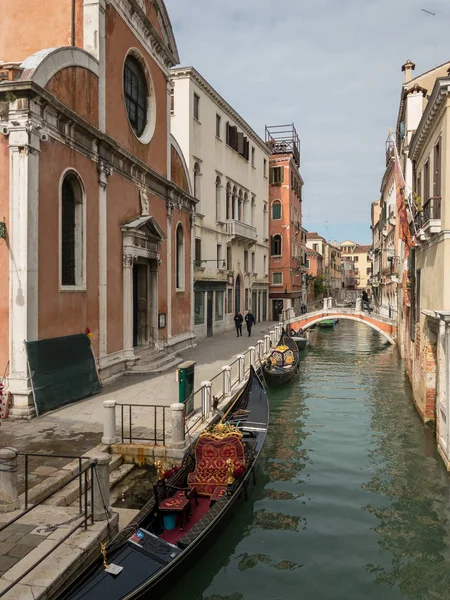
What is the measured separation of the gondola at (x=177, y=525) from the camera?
4.70 metres

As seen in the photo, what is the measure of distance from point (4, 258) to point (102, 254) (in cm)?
328

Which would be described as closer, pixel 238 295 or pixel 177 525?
pixel 177 525

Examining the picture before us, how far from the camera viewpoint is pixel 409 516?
7547mm

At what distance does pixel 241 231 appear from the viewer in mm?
27938

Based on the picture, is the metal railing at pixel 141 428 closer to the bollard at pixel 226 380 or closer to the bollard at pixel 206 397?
the bollard at pixel 206 397

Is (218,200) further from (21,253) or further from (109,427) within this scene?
(109,427)

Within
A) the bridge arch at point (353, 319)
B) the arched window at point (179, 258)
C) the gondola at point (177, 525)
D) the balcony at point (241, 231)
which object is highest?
the balcony at point (241, 231)

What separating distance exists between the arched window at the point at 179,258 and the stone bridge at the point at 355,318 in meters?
11.4

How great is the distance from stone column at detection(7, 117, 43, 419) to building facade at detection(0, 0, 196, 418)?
0.7 inches

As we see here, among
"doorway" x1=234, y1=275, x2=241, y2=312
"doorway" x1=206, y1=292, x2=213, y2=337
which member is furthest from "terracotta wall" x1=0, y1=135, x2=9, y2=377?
"doorway" x1=234, y1=275, x2=241, y2=312

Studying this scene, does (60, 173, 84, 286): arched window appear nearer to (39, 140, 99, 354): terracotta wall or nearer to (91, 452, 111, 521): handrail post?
(39, 140, 99, 354): terracotta wall

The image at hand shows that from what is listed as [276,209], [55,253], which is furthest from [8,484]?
[276,209]

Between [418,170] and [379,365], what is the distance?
1024 cm

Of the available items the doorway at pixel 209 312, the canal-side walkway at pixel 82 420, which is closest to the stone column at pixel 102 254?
the canal-side walkway at pixel 82 420
